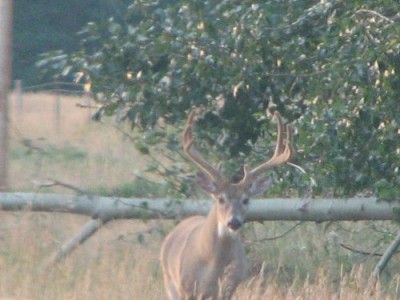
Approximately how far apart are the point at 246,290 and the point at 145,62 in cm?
247

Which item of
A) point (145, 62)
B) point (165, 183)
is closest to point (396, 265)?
point (165, 183)

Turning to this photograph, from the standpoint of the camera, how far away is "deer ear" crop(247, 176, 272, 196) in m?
8.99

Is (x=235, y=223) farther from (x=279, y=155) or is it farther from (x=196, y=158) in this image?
(x=279, y=155)

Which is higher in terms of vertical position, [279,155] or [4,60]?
[4,60]

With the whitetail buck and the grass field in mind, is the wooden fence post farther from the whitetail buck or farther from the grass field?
the whitetail buck

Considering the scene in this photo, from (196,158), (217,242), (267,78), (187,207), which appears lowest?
(217,242)

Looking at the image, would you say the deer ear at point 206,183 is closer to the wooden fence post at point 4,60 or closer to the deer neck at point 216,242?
the deer neck at point 216,242

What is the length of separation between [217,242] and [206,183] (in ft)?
1.45

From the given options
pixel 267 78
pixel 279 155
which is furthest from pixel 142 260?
pixel 279 155

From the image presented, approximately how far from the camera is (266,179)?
9.10 m

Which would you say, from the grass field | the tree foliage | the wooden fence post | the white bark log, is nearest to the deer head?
the tree foliage

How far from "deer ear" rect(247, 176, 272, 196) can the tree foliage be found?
45cm

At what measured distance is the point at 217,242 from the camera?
8922 millimetres

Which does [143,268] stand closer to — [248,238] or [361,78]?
[248,238]
